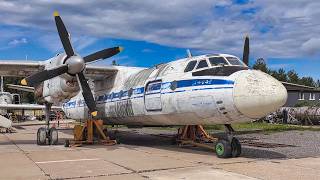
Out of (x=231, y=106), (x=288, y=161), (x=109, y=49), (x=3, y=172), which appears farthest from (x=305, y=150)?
(x=3, y=172)

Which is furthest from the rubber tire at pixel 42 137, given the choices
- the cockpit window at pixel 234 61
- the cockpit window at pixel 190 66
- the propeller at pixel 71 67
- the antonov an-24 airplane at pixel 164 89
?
the cockpit window at pixel 234 61

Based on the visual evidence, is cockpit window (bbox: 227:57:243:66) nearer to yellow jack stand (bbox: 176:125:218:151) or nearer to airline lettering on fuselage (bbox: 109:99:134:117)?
yellow jack stand (bbox: 176:125:218:151)

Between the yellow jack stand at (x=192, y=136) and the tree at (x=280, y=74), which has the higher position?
the tree at (x=280, y=74)

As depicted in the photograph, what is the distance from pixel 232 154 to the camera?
11.9m

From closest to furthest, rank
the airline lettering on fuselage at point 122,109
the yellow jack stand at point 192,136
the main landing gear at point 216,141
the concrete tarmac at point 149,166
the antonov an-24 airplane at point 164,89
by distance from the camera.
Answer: the concrete tarmac at point 149,166, the antonov an-24 airplane at point 164,89, the main landing gear at point 216,141, the yellow jack stand at point 192,136, the airline lettering on fuselage at point 122,109

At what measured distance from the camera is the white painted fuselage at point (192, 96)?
10.8m

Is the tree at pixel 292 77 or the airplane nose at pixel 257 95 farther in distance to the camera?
the tree at pixel 292 77

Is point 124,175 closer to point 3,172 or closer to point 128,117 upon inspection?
point 3,172

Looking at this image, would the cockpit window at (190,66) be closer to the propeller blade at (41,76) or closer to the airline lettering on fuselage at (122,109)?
the airline lettering on fuselage at (122,109)

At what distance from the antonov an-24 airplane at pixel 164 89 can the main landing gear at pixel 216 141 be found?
0.11ft

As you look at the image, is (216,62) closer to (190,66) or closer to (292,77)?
(190,66)

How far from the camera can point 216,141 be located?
14688 millimetres

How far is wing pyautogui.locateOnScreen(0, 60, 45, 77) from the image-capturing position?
17.2 meters

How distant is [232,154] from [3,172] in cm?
654
